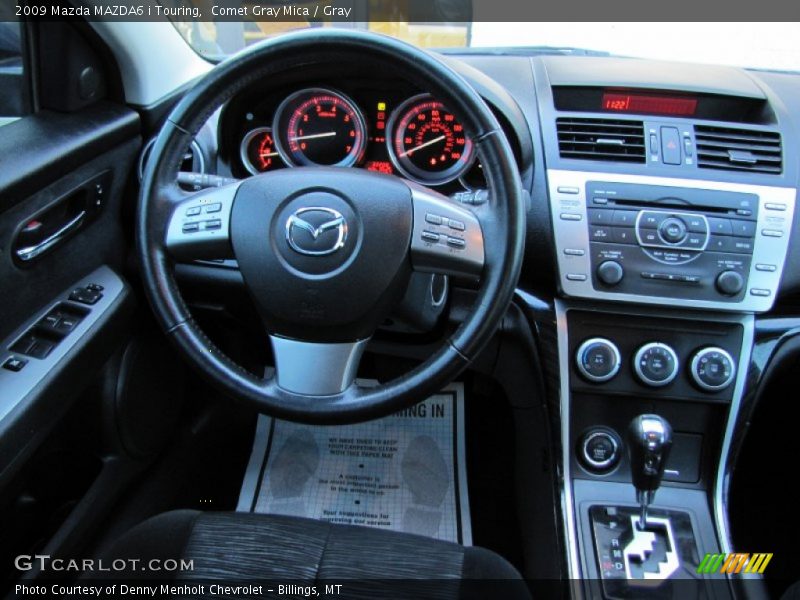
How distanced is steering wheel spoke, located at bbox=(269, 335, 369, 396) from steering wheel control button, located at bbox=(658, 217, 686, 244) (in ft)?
2.14

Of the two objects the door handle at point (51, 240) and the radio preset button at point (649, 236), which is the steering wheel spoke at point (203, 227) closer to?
the door handle at point (51, 240)

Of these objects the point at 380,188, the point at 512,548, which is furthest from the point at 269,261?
the point at 512,548

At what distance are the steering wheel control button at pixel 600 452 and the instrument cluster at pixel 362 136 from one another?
1.81ft

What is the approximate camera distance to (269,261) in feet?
3.29

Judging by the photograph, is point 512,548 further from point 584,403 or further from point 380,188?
point 380,188

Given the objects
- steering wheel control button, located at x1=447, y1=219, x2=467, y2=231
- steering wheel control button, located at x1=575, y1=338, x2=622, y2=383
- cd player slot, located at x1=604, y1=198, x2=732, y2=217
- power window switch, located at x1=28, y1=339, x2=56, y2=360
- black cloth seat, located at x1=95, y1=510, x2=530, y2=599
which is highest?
steering wheel control button, located at x1=447, y1=219, x2=467, y2=231

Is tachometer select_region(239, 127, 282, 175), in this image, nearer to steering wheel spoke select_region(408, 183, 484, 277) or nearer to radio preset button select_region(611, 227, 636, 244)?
steering wheel spoke select_region(408, 183, 484, 277)

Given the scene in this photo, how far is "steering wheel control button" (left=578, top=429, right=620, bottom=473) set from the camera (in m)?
1.39

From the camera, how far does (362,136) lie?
140 centimetres

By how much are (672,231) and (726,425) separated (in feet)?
1.31

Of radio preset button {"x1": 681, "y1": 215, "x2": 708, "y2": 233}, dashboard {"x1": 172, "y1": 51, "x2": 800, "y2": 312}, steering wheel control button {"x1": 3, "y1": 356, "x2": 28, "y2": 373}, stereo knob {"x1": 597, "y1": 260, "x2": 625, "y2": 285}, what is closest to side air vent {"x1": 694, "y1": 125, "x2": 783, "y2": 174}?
dashboard {"x1": 172, "y1": 51, "x2": 800, "y2": 312}

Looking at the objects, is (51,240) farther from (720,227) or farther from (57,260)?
(720,227)

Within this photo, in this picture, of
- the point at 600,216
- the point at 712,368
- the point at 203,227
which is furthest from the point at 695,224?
the point at 203,227

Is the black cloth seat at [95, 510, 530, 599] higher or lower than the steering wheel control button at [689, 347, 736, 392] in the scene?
lower
